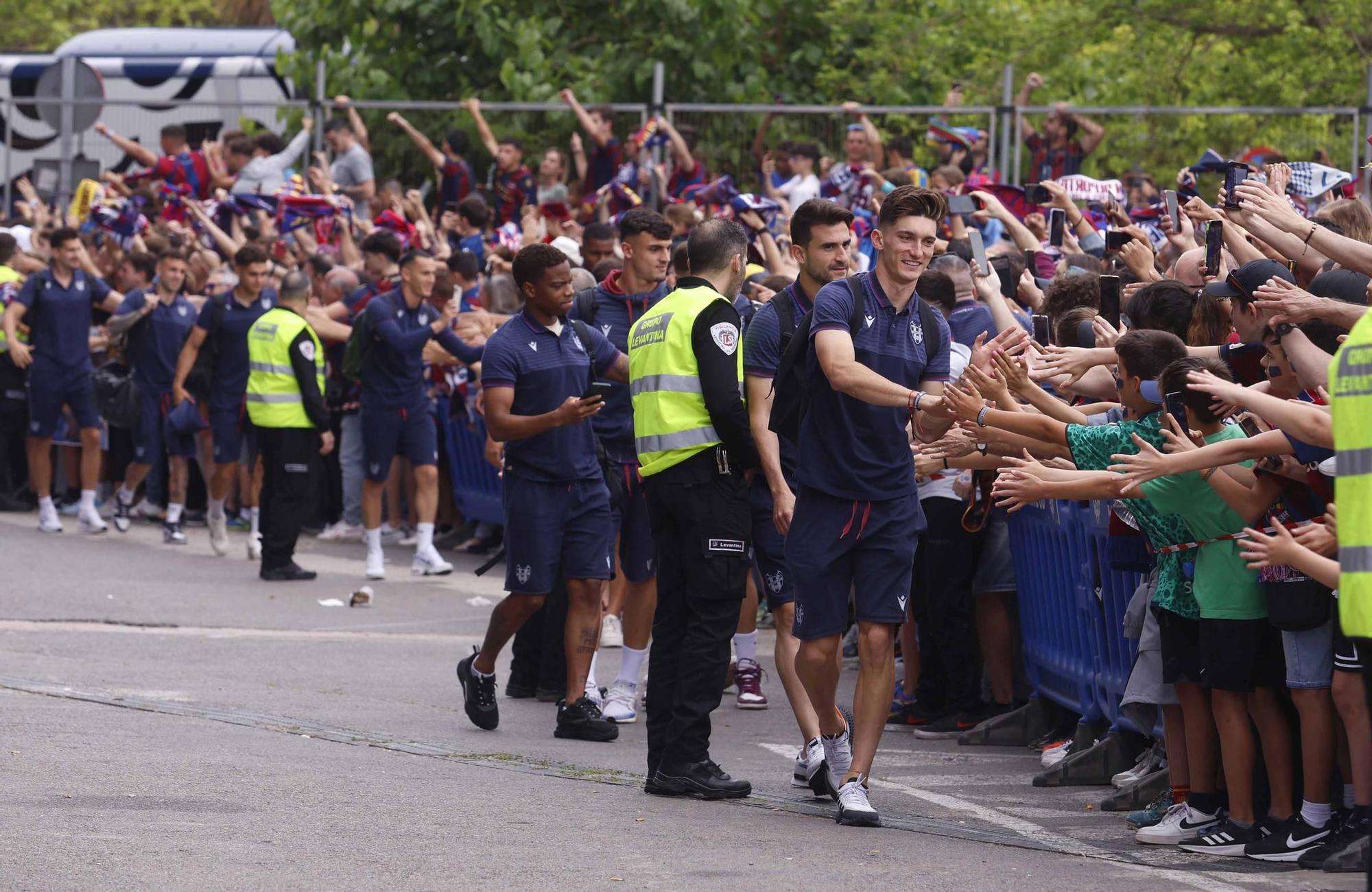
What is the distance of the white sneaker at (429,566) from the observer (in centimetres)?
1472

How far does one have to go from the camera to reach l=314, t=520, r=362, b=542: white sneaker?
16688 mm

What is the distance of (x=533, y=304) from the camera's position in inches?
364

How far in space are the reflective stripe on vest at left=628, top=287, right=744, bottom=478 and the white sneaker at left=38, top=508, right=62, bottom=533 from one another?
9.85 m

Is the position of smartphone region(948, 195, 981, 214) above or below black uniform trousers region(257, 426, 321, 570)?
above

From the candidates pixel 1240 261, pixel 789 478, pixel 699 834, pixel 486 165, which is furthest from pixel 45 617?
pixel 486 165

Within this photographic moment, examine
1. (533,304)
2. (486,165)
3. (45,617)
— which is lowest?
(45,617)

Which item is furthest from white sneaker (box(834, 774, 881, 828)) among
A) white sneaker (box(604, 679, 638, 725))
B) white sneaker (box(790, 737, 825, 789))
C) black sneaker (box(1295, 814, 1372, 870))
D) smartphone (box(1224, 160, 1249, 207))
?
smartphone (box(1224, 160, 1249, 207))

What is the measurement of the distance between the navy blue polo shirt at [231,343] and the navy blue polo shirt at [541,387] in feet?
20.8

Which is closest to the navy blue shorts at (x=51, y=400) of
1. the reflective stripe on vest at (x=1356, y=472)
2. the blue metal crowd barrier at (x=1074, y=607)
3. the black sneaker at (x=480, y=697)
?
the black sneaker at (x=480, y=697)

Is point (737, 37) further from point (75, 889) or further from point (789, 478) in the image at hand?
point (75, 889)

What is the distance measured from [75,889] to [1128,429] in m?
3.69

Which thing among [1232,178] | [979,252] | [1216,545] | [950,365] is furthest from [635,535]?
[1216,545]

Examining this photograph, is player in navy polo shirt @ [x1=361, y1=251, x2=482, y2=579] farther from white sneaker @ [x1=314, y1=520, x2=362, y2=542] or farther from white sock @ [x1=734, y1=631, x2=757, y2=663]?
white sock @ [x1=734, y1=631, x2=757, y2=663]

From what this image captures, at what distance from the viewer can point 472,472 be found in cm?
1577
